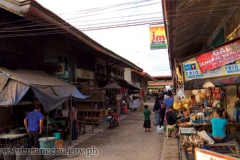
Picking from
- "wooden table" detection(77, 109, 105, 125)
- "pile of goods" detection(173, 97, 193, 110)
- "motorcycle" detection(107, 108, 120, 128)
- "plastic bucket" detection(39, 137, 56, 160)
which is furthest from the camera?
"wooden table" detection(77, 109, 105, 125)

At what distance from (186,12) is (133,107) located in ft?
60.1

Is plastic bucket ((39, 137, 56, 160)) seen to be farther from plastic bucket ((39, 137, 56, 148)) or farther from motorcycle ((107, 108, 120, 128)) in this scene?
motorcycle ((107, 108, 120, 128))

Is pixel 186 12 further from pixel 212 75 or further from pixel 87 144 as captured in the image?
pixel 87 144

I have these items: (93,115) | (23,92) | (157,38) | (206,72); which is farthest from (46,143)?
(157,38)

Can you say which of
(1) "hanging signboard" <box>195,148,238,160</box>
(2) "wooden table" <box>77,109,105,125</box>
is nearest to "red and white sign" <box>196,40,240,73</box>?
(1) "hanging signboard" <box>195,148,238,160</box>

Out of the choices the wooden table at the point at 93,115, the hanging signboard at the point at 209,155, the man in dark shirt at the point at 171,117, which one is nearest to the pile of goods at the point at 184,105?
the man in dark shirt at the point at 171,117

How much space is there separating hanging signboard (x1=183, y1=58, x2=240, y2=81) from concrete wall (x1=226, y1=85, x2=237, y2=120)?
322cm

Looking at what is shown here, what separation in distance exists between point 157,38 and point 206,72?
12.8 metres

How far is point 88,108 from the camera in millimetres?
15453

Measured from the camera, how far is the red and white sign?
523 cm

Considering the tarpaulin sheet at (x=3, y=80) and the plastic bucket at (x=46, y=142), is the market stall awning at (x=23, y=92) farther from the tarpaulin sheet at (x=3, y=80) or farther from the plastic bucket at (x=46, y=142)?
the plastic bucket at (x=46, y=142)

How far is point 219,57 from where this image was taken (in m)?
5.50

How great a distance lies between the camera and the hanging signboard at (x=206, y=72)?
17.5 feet

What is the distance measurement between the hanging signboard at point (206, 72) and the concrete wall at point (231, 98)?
322cm
